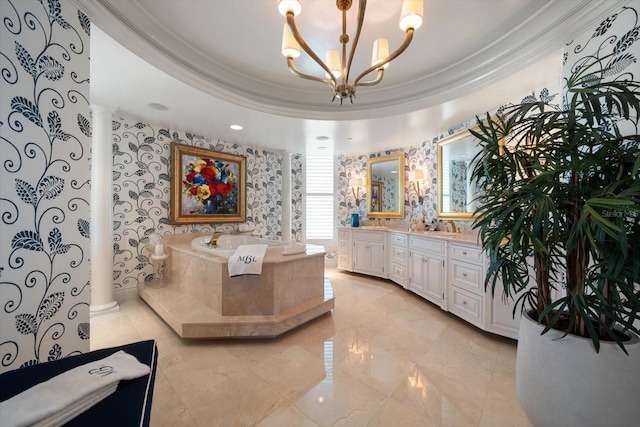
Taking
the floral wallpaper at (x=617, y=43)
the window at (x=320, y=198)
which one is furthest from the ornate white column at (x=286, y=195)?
the floral wallpaper at (x=617, y=43)

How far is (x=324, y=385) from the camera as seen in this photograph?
1585 mm

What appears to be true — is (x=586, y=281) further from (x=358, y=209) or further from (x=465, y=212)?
(x=358, y=209)

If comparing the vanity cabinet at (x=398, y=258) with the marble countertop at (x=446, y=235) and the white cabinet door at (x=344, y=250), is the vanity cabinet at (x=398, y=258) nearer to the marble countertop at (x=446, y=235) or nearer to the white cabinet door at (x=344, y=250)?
the marble countertop at (x=446, y=235)

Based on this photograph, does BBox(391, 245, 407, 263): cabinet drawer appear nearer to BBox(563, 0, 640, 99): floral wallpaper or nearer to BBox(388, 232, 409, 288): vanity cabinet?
BBox(388, 232, 409, 288): vanity cabinet

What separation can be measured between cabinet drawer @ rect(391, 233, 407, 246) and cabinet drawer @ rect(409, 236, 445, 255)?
0.13 meters

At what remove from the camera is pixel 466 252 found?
238 centimetres

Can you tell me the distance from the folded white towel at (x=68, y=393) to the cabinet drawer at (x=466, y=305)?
8.36ft

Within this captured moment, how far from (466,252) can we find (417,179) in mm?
1690

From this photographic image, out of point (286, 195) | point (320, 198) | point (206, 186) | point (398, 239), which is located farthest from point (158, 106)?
point (398, 239)

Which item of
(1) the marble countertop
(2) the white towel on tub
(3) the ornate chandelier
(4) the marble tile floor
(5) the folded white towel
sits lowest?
(4) the marble tile floor

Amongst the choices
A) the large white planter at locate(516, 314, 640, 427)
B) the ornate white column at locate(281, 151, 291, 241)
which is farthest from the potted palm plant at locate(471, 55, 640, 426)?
the ornate white column at locate(281, 151, 291, 241)

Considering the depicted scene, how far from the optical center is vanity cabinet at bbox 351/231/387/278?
3.84 m

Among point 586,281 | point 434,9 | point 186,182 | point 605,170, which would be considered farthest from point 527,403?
point 186,182

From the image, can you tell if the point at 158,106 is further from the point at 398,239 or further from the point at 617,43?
the point at 617,43
